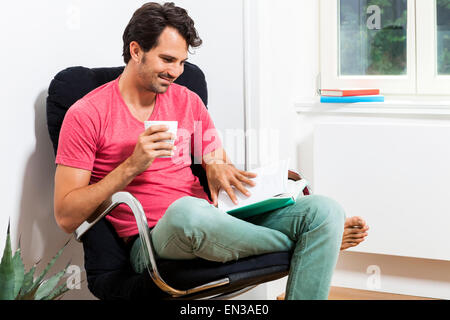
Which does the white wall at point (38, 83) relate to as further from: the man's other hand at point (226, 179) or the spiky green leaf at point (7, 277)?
the man's other hand at point (226, 179)

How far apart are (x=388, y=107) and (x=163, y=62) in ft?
3.87

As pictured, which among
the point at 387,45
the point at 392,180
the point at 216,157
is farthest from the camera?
the point at 387,45

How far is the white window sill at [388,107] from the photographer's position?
2447 mm

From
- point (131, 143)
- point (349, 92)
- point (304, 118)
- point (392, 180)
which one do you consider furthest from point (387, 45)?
point (131, 143)

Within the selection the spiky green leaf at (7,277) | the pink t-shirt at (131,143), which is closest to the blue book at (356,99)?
the pink t-shirt at (131,143)

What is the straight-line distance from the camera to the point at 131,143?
5.66ft

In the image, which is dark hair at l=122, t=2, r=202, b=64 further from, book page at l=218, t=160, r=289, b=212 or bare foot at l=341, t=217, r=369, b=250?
bare foot at l=341, t=217, r=369, b=250

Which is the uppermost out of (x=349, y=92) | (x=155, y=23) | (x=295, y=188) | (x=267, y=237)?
(x=155, y=23)

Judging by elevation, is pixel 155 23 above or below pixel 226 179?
above

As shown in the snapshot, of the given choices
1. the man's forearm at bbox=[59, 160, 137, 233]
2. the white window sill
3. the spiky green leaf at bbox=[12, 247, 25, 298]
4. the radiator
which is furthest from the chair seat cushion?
the white window sill

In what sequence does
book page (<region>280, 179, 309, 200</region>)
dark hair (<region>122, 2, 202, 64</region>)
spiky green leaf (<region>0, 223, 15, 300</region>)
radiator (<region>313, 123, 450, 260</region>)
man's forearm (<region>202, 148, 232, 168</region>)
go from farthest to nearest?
radiator (<region>313, 123, 450, 260</region>)
man's forearm (<region>202, 148, 232, 168</region>)
dark hair (<region>122, 2, 202, 64</region>)
book page (<region>280, 179, 309, 200</region>)
spiky green leaf (<region>0, 223, 15, 300</region>)

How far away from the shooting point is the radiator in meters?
2.43

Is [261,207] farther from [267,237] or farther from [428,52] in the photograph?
[428,52]
